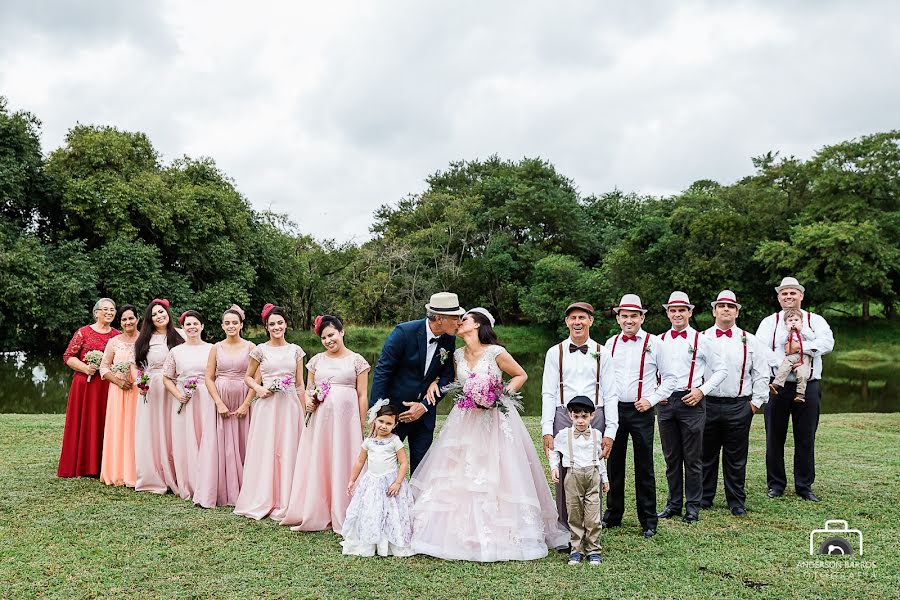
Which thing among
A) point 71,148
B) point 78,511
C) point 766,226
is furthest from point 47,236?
point 766,226

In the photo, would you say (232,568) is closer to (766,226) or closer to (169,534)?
(169,534)

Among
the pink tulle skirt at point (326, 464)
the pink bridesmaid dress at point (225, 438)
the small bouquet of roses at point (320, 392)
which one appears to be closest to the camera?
the pink tulle skirt at point (326, 464)

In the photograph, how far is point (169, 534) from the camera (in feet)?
20.7

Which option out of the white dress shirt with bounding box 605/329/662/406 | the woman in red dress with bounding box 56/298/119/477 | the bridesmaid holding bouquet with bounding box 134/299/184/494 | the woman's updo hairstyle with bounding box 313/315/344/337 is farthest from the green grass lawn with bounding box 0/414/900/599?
the woman's updo hairstyle with bounding box 313/315/344/337

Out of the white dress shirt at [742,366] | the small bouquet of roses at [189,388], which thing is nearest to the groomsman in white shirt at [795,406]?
the white dress shirt at [742,366]

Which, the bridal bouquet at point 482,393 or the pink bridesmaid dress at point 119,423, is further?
the pink bridesmaid dress at point 119,423

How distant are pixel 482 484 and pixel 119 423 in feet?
16.1

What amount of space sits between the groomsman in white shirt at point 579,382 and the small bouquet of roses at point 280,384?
2.66m

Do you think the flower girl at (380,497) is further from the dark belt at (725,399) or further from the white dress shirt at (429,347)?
the dark belt at (725,399)

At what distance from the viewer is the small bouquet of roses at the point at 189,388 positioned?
791cm

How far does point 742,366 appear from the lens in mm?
7148

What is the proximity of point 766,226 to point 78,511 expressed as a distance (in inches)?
1320

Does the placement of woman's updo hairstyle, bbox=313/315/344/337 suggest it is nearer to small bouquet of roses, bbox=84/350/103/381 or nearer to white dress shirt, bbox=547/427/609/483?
white dress shirt, bbox=547/427/609/483

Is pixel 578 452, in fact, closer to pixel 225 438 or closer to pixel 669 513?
pixel 669 513
